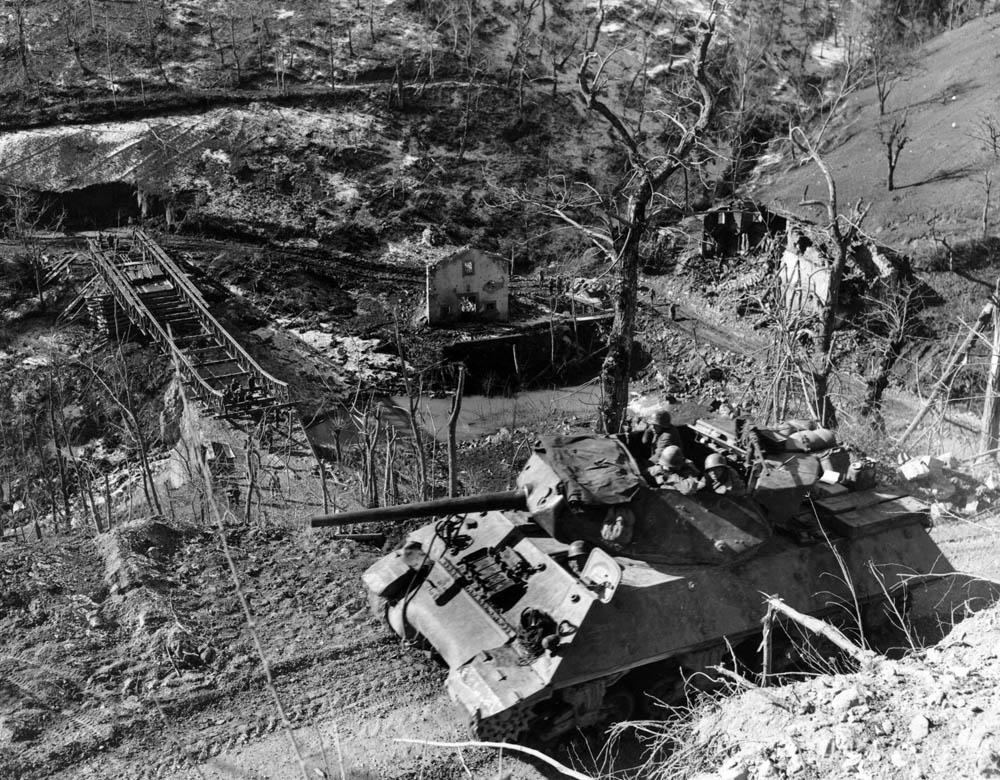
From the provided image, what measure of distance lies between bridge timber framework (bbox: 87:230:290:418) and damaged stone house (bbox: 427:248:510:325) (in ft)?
27.4

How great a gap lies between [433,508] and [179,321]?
962 inches

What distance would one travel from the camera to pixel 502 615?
1062 centimetres

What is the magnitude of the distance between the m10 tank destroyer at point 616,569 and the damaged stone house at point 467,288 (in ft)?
84.1

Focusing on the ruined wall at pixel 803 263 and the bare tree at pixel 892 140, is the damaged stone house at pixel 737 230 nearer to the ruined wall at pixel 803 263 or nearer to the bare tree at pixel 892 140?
the ruined wall at pixel 803 263

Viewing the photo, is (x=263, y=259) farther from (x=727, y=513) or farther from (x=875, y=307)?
(x=727, y=513)

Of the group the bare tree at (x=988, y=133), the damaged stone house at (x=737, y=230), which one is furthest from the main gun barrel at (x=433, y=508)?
the bare tree at (x=988, y=133)

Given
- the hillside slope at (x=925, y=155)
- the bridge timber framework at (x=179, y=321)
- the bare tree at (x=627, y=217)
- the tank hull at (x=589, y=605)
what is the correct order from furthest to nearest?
the hillside slope at (x=925, y=155) < the bridge timber framework at (x=179, y=321) < the bare tree at (x=627, y=217) < the tank hull at (x=589, y=605)

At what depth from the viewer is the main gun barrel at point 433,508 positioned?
10742 millimetres

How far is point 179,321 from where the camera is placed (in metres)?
33.0

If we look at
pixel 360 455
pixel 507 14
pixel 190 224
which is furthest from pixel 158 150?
pixel 360 455

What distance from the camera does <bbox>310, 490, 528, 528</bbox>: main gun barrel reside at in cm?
1074

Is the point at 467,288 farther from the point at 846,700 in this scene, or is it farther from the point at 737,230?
the point at 846,700

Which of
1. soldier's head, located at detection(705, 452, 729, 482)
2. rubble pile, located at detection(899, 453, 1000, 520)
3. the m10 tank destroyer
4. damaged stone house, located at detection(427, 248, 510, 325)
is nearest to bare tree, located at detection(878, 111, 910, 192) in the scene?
damaged stone house, located at detection(427, 248, 510, 325)

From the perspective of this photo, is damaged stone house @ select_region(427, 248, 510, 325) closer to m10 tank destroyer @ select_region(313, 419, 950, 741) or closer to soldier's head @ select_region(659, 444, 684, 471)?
m10 tank destroyer @ select_region(313, 419, 950, 741)
